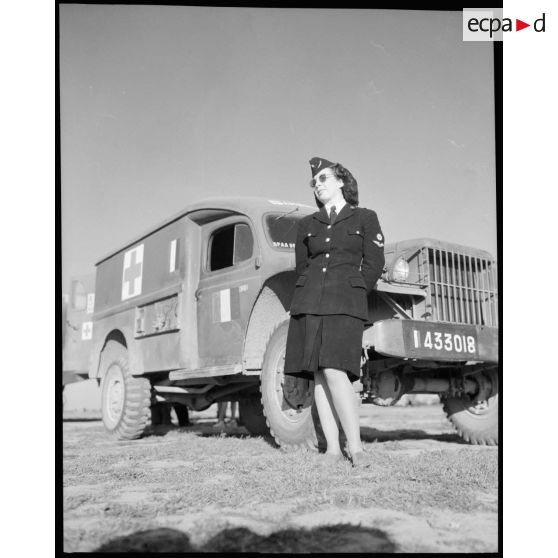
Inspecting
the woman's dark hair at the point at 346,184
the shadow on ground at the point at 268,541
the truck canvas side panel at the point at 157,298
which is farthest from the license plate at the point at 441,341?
the truck canvas side panel at the point at 157,298

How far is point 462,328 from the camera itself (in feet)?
15.2

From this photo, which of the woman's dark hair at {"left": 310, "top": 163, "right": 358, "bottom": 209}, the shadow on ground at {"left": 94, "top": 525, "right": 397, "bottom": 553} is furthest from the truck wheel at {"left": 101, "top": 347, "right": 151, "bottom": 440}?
the shadow on ground at {"left": 94, "top": 525, "right": 397, "bottom": 553}

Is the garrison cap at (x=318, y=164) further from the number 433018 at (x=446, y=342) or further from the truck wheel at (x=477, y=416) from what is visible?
the truck wheel at (x=477, y=416)

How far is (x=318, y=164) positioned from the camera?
401 cm

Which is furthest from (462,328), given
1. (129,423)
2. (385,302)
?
(129,423)

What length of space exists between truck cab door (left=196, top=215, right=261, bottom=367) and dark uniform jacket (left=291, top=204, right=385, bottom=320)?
1298mm

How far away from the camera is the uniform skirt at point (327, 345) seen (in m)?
3.62

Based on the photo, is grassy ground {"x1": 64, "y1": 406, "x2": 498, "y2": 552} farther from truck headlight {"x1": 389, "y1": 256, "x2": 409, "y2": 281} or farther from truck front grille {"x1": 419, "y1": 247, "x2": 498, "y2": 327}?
truck headlight {"x1": 389, "y1": 256, "x2": 409, "y2": 281}

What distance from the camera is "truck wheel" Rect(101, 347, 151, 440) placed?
21.1ft

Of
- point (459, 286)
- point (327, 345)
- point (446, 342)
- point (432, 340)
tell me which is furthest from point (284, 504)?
point (459, 286)

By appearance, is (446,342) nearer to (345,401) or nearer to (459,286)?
(459,286)

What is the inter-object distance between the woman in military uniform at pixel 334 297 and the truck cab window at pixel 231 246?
5.01 feet

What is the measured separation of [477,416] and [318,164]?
2.63m

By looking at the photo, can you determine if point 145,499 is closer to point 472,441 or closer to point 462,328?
point 462,328
